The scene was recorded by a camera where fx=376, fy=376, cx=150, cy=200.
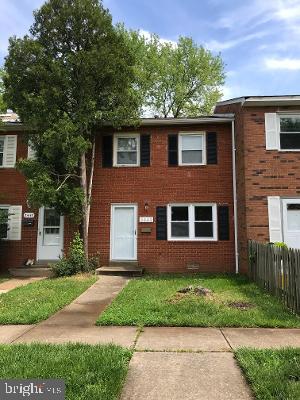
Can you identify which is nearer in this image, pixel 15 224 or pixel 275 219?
pixel 275 219

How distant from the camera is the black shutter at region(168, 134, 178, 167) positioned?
45.6ft

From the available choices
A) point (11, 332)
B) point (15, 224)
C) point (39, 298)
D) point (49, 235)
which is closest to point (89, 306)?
point (39, 298)

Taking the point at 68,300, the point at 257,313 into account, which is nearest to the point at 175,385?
the point at 257,313

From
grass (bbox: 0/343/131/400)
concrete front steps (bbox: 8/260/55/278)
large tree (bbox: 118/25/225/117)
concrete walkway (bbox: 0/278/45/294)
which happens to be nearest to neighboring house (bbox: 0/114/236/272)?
concrete front steps (bbox: 8/260/55/278)

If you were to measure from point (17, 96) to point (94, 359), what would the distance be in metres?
10.3

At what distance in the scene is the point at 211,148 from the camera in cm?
1385

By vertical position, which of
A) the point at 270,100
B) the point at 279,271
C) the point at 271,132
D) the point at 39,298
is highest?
the point at 270,100

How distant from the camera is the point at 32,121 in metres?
12.1

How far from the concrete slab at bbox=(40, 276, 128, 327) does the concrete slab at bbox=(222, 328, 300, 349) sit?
2.46m

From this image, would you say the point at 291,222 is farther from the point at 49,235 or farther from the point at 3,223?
the point at 3,223

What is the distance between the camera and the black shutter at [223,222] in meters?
13.4

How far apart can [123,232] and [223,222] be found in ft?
11.9

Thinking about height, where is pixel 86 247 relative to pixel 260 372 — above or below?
above

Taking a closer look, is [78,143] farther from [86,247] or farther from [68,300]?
[68,300]
